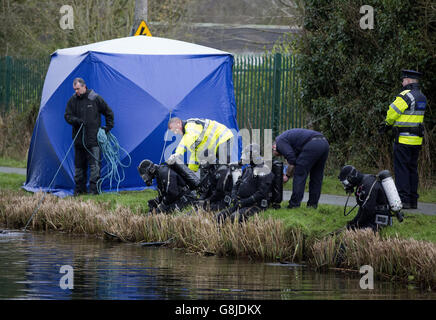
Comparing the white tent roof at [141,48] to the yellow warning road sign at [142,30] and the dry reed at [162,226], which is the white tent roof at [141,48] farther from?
the dry reed at [162,226]

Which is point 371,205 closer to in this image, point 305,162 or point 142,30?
point 305,162

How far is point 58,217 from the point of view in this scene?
46.6 ft

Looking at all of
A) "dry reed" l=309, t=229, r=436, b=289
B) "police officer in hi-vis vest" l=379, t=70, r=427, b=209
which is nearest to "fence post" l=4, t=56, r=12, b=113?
"police officer in hi-vis vest" l=379, t=70, r=427, b=209

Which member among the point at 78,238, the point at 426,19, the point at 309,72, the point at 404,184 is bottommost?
the point at 78,238

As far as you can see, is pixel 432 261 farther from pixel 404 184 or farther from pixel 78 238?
pixel 78 238

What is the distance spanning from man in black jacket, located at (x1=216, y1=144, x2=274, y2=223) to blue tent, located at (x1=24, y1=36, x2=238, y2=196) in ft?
13.5

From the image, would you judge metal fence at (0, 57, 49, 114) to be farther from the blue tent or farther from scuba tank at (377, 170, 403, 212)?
scuba tank at (377, 170, 403, 212)

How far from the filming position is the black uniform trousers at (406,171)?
13.4m

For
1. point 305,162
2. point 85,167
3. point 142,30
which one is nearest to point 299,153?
point 305,162

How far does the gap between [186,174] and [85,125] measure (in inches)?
113

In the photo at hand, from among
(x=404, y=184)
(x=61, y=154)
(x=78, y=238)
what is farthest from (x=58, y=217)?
(x=404, y=184)

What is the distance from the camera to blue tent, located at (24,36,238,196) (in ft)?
54.5

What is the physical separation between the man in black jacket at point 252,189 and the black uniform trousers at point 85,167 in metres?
4.00

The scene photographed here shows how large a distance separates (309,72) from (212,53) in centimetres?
255
